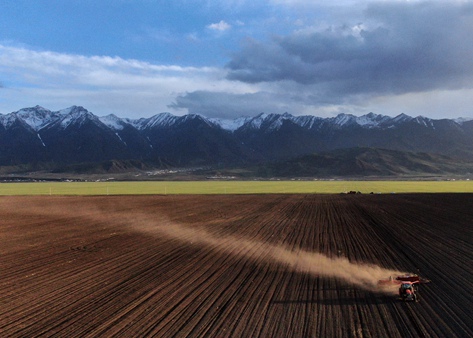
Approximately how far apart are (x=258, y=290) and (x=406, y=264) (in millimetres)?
8207

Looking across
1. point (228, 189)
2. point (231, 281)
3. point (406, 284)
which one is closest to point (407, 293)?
point (406, 284)

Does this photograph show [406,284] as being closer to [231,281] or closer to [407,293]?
[407,293]

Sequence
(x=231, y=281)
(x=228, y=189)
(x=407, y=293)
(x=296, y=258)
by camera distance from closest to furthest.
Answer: (x=407, y=293)
(x=231, y=281)
(x=296, y=258)
(x=228, y=189)

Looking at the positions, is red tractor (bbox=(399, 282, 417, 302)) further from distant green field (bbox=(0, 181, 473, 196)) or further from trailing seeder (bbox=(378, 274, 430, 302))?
distant green field (bbox=(0, 181, 473, 196))

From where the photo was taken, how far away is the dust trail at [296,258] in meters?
17.1

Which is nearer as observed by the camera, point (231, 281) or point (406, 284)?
point (406, 284)

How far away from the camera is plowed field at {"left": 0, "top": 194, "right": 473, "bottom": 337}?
1199 cm

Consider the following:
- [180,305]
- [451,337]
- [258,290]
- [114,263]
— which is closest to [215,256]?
[114,263]

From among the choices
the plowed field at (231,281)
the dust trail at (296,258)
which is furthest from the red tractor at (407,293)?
the dust trail at (296,258)

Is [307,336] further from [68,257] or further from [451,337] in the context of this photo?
[68,257]

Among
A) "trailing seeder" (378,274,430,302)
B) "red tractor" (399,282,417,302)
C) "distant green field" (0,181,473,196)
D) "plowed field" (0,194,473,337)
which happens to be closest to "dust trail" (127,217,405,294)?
"plowed field" (0,194,473,337)

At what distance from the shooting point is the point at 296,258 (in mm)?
20891

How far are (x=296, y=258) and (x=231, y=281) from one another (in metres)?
5.36

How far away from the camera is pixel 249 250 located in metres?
23.1
